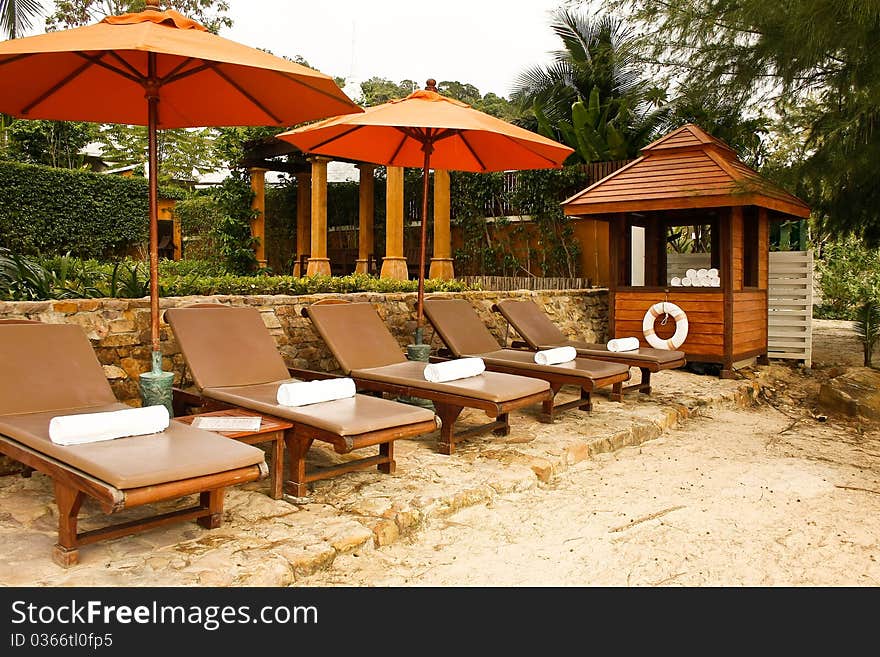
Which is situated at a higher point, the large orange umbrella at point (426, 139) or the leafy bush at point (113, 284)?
the large orange umbrella at point (426, 139)

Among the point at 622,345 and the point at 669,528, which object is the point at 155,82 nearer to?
the point at 669,528

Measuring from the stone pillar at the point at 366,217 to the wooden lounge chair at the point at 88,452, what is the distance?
426 inches

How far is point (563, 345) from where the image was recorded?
23.5 feet

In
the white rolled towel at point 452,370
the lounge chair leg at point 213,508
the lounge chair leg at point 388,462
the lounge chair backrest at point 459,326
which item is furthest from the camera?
the lounge chair backrest at point 459,326

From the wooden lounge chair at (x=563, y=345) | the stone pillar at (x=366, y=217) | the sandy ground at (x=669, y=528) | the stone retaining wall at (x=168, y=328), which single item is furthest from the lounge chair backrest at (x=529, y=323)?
the stone pillar at (x=366, y=217)

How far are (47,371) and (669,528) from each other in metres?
3.40

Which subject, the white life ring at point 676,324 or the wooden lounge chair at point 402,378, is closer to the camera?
the wooden lounge chair at point 402,378

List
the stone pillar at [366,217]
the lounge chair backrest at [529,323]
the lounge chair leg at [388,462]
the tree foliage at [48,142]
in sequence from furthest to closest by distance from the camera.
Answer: the tree foliage at [48,142] → the stone pillar at [366,217] → the lounge chair backrest at [529,323] → the lounge chair leg at [388,462]

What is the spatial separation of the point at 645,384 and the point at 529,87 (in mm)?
14433

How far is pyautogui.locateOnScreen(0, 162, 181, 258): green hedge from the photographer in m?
14.5

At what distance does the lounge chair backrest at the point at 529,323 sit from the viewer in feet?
23.2

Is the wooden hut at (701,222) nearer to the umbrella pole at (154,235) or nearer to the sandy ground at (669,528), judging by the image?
the sandy ground at (669,528)

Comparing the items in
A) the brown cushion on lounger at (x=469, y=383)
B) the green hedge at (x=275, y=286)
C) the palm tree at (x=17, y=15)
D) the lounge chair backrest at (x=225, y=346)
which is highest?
the palm tree at (x=17, y=15)

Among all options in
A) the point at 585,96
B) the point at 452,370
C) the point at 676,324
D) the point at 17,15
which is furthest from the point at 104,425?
the point at 17,15
